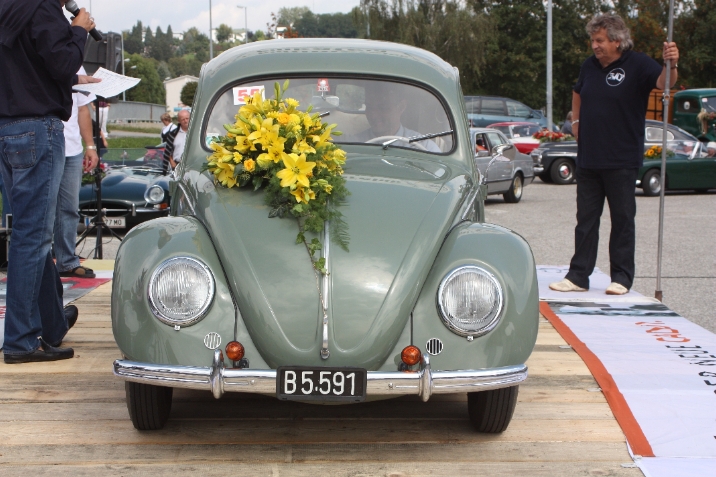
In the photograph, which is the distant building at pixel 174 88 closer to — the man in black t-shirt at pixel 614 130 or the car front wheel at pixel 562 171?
the car front wheel at pixel 562 171

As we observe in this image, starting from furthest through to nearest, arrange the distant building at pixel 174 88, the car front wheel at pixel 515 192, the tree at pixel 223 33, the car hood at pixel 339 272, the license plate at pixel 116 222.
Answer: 1. the tree at pixel 223 33
2. the distant building at pixel 174 88
3. the car front wheel at pixel 515 192
4. the license plate at pixel 116 222
5. the car hood at pixel 339 272

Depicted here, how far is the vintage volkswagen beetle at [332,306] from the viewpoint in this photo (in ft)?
11.2

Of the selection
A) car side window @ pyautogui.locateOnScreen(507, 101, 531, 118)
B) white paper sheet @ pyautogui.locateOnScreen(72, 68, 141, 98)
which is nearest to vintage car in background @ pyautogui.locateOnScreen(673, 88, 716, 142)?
car side window @ pyautogui.locateOnScreen(507, 101, 531, 118)

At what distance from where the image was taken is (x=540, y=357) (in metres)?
5.10

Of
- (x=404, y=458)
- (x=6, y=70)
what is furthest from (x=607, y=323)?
(x=6, y=70)

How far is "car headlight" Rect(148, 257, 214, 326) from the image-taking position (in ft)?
11.4

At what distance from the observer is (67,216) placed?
23.6 ft

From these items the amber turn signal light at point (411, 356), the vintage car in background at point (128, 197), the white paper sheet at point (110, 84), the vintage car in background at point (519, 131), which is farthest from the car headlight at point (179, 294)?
the vintage car in background at point (519, 131)

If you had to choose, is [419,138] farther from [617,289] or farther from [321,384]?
[617,289]

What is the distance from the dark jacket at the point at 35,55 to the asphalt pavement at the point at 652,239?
196 inches

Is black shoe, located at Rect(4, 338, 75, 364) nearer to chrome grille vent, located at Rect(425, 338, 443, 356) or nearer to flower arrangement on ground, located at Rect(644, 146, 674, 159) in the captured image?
chrome grille vent, located at Rect(425, 338, 443, 356)

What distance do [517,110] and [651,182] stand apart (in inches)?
600

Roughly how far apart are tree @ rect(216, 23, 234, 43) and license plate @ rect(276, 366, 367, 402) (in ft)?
578

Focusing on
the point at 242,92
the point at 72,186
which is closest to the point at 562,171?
the point at 72,186
